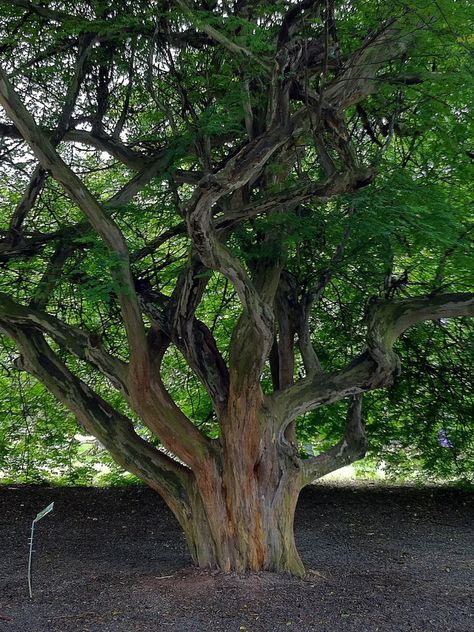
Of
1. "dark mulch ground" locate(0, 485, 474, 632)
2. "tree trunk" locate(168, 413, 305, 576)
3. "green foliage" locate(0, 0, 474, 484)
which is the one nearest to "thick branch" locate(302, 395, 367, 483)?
"tree trunk" locate(168, 413, 305, 576)

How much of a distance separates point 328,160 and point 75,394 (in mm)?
3219

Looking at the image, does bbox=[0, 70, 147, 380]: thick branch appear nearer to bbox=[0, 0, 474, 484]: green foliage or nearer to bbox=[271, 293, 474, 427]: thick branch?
bbox=[0, 0, 474, 484]: green foliage

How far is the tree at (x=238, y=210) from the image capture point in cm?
612

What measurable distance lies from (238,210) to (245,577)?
10.4 feet

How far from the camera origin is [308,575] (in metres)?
7.23

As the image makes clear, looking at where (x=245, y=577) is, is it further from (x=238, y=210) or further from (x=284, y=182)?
(x=284, y=182)

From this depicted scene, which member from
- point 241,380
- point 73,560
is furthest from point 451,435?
point 73,560

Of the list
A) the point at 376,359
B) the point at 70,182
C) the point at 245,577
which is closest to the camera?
the point at 70,182

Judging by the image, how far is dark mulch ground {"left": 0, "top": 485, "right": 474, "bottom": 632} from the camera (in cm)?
577

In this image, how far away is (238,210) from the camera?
248 inches

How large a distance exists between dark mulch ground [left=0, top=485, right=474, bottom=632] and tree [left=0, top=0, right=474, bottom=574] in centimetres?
73

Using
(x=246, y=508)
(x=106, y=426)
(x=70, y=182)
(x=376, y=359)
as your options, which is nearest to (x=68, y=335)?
(x=106, y=426)

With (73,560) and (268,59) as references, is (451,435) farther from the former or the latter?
(268,59)

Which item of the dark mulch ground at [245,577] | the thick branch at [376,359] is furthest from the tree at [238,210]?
the dark mulch ground at [245,577]
